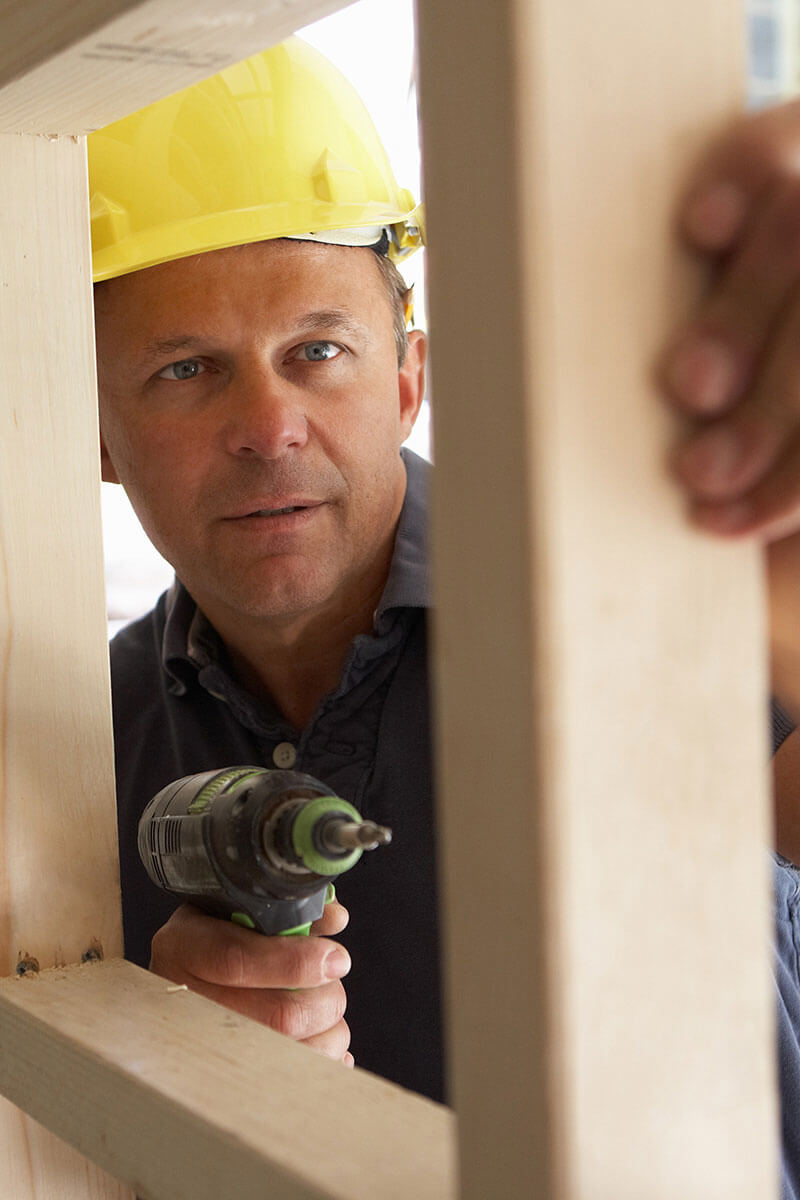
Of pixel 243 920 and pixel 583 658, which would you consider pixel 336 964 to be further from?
pixel 583 658

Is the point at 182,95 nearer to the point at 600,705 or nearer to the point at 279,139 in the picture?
the point at 279,139

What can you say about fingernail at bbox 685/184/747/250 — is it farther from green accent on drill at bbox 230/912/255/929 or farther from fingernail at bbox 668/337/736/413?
green accent on drill at bbox 230/912/255/929

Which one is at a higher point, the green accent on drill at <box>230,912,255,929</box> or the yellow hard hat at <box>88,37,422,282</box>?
the yellow hard hat at <box>88,37,422,282</box>

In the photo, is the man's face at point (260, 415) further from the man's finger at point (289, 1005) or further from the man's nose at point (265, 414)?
the man's finger at point (289, 1005)

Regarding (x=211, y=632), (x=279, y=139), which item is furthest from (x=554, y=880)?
(x=211, y=632)

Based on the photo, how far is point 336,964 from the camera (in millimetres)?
931

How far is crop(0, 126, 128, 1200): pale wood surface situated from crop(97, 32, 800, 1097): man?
25.4 inches

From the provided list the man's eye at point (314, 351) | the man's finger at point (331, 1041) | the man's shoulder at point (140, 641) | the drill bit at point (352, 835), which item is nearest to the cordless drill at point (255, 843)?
the drill bit at point (352, 835)

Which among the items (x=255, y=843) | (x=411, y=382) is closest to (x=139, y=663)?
(x=411, y=382)

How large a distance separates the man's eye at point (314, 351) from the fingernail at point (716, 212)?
3.64ft

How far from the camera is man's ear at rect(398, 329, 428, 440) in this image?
1.70m

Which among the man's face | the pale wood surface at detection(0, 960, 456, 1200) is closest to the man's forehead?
the man's face

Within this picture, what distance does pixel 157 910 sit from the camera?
1.46m

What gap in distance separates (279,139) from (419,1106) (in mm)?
1235
